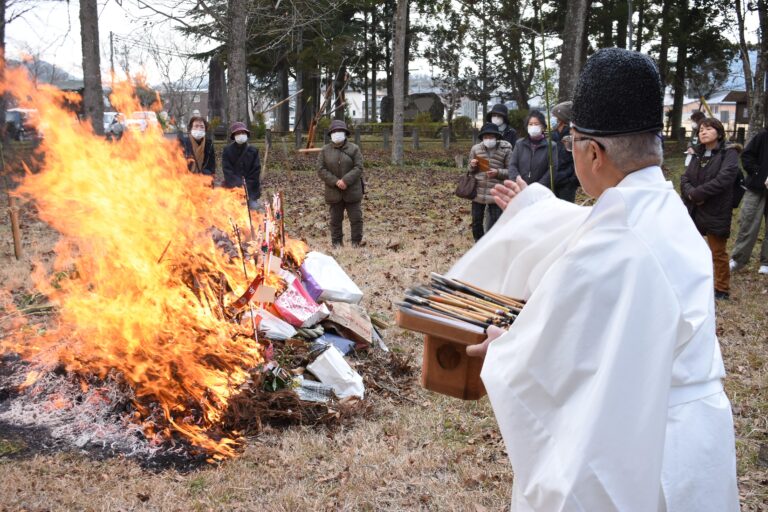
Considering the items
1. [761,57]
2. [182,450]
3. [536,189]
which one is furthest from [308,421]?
[761,57]

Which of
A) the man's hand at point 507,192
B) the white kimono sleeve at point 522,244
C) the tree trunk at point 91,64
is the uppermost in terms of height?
the tree trunk at point 91,64

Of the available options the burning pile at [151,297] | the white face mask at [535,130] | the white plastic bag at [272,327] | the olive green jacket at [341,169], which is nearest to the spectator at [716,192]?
the white face mask at [535,130]

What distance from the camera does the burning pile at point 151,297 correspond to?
4980 mm

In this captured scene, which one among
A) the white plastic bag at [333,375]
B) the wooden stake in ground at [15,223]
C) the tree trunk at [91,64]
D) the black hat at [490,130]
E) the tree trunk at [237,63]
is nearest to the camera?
the white plastic bag at [333,375]

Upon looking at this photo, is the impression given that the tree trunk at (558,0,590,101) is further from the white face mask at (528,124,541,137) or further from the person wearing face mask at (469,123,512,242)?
the white face mask at (528,124,541,137)

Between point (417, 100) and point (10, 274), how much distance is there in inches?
1602

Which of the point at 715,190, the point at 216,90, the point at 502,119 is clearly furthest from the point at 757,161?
the point at 216,90

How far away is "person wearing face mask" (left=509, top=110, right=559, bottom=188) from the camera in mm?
9156

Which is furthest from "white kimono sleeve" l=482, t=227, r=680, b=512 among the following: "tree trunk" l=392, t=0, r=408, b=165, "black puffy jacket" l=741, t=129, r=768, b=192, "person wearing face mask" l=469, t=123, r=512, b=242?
"tree trunk" l=392, t=0, r=408, b=165

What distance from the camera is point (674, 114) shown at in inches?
1388

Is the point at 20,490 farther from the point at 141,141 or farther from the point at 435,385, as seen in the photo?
the point at 141,141

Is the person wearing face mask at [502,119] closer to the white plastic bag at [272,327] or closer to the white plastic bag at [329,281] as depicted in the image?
the white plastic bag at [329,281]

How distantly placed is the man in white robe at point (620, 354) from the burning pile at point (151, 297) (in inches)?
127

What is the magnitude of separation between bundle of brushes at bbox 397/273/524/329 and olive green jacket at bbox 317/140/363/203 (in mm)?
8105
